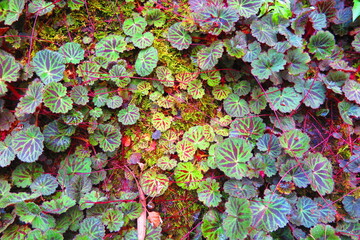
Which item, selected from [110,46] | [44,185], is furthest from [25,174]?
[110,46]

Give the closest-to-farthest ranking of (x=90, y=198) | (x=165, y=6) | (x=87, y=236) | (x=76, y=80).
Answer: (x=87, y=236), (x=90, y=198), (x=76, y=80), (x=165, y=6)

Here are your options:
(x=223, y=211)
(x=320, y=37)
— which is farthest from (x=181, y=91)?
(x=320, y=37)

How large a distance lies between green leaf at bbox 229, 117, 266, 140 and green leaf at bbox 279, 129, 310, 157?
0.21 meters

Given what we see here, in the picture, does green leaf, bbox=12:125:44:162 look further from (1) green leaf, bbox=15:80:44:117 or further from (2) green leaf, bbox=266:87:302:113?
(2) green leaf, bbox=266:87:302:113

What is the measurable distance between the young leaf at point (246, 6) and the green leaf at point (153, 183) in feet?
5.62

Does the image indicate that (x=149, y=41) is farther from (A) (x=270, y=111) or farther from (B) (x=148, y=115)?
(A) (x=270, y=111)

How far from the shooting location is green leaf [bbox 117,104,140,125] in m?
2.53

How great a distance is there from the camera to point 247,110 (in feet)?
8.69

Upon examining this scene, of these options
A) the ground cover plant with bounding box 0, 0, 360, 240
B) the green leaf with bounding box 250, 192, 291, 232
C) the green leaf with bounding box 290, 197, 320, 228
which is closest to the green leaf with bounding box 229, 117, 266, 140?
the ground cover plant with bounding box 0, 0, 360, 240

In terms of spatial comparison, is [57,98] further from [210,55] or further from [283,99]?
[283,99]

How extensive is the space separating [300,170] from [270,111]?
64 cm

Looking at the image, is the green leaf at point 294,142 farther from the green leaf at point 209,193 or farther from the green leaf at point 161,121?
the green leaf at point 161,121

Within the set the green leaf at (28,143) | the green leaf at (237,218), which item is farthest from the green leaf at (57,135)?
the green leaf at (237,218)

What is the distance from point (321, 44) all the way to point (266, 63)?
675 millimetres
